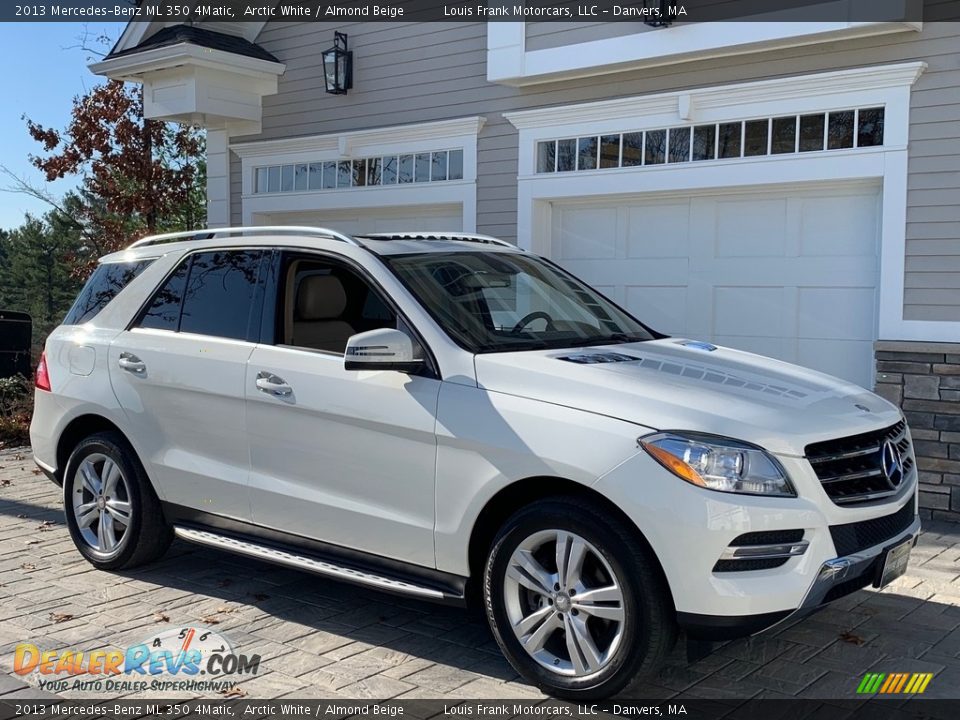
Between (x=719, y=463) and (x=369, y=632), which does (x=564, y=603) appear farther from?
(x=369, y=632)

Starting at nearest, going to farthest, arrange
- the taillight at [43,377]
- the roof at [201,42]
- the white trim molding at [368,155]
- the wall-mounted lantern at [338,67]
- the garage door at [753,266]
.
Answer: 1. the taillight at [43,377]
2. the garage door at [753,266]
3. the white trim molding at [368,155]
4. the wall-mounted lantern at [338,67]
5. the roof at [201,42]

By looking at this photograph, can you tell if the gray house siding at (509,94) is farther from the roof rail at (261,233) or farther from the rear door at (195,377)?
the rear door at (195,377)

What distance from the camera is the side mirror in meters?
4.34

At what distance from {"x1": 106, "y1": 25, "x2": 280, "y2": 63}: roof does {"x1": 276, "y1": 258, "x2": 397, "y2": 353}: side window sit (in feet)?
22.4

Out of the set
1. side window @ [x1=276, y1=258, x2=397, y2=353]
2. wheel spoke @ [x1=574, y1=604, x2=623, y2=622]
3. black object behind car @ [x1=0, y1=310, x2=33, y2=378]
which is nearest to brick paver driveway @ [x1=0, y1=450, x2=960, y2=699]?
wheel spoke @ [x1=574, y1=604, x2=623, y2=622]

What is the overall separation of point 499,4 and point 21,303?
37846 mm

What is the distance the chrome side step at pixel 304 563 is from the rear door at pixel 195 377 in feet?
0.46

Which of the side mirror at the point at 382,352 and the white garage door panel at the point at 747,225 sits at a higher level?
the white garage door panel at the point at 747,225

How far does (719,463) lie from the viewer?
3.73 m

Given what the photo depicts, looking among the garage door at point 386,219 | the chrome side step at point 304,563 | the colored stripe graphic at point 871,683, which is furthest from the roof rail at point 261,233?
the garage door at point 386,219

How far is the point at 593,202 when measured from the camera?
30.9 feet

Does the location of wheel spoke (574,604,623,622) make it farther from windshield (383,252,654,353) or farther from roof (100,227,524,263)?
roof (100,227,524,263)

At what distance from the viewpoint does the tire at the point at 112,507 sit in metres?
5.57

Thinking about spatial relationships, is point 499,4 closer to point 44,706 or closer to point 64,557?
point 64,557
